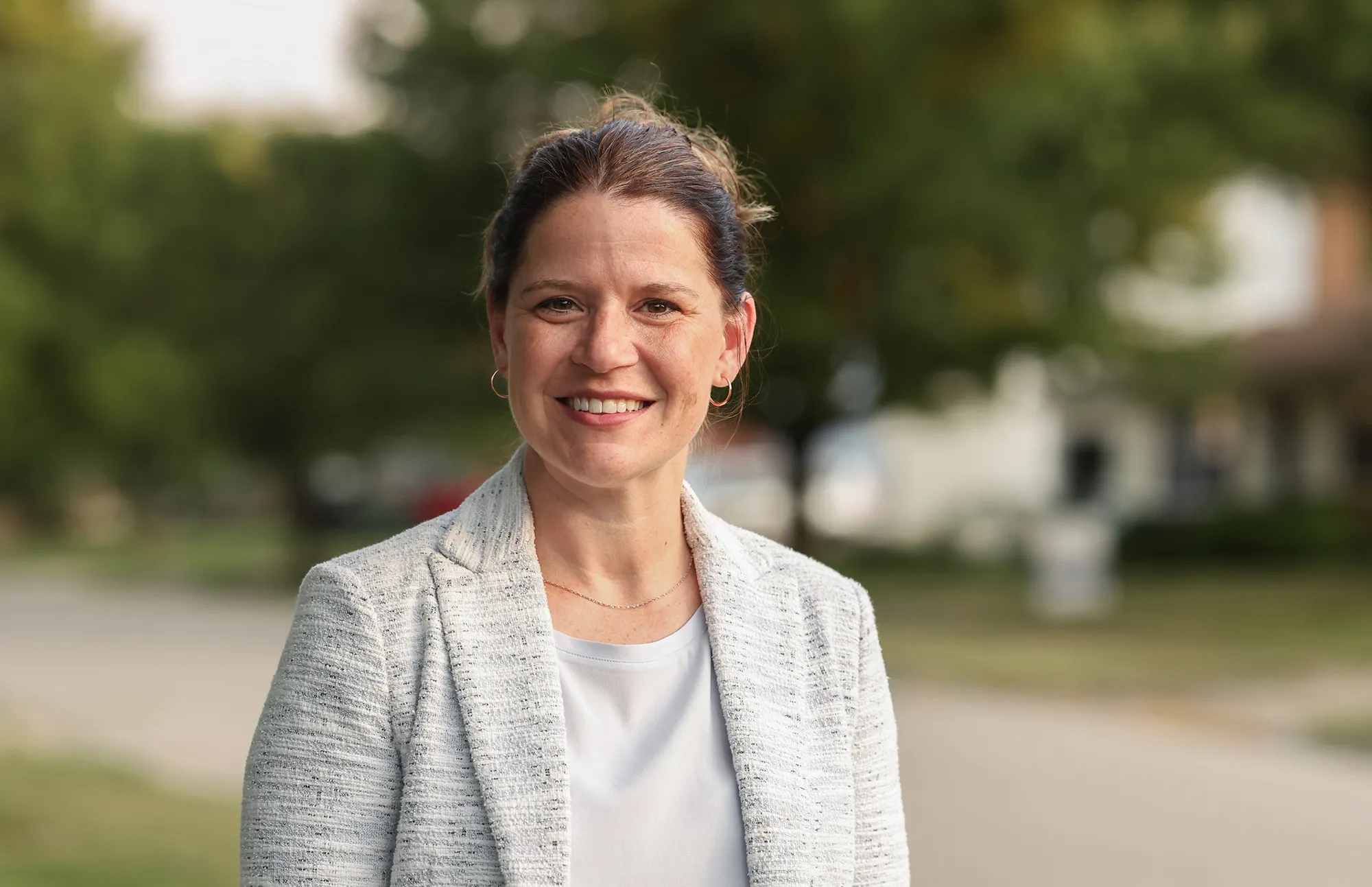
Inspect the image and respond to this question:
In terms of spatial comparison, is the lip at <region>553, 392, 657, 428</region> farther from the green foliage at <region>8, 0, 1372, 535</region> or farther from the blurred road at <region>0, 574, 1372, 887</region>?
the green foliage at <region>8, 0, 1372, 535</region>

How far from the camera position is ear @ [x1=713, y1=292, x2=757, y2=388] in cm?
234

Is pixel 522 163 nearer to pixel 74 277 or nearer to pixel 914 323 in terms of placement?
pixel 914 323

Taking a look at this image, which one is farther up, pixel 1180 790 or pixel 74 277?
pixel 74 277

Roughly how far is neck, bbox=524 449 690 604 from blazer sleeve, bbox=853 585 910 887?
306 millimetres

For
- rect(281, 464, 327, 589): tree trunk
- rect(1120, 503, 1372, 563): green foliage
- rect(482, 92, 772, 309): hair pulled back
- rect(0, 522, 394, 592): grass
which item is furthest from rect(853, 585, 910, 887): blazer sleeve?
rect(281, 464, 327, 589): tree trunk

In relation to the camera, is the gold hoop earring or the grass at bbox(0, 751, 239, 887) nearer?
the gold hoop earring

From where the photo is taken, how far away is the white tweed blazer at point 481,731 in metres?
2.00

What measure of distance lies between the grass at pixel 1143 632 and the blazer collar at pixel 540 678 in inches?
479

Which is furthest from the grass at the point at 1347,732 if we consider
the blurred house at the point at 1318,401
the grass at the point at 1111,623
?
the blurred house at the point at 1318,401

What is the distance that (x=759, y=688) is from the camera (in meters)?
2.21

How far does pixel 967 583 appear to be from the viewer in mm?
25578

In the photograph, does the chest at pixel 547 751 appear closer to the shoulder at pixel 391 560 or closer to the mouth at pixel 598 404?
the shoulder at pixel 391 560

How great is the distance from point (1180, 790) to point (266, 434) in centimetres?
2125

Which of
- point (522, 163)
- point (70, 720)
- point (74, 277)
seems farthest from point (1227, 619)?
point (74, 277)
